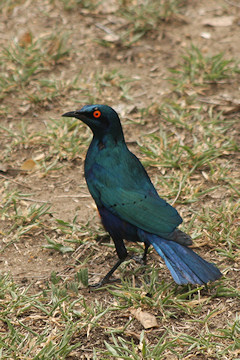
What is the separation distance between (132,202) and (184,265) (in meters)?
0.54

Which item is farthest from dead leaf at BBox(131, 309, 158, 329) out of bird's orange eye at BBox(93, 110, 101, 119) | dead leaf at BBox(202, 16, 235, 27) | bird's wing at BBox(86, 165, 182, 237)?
dead leaf at BBox(202, 16, 235, 27)

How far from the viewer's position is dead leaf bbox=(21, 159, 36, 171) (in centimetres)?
514

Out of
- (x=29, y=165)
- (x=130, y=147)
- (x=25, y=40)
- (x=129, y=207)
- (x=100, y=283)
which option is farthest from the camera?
(x=25, y=40)

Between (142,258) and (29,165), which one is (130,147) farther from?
(142,258)

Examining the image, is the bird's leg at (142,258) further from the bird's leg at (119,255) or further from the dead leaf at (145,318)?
the dead leaf at (145,318)

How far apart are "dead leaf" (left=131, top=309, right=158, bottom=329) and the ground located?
1.1 inches

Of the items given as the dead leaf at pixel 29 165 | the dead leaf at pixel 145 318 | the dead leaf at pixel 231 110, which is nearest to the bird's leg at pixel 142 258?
the dead leaf at pixel 145 318

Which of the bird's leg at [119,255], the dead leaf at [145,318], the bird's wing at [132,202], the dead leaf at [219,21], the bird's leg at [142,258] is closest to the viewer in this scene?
the dead leaf at [145,318]

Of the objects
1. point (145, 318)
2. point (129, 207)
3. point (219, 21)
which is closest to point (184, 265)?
point (145, 318)

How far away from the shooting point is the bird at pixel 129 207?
3648mm

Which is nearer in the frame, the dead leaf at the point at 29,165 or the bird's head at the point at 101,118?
the bird's head at the point at 101,118

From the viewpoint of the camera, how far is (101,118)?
157 inches

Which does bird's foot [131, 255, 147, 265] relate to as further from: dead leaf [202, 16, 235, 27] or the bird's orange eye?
dead leaf [202, 16, 235, 27]

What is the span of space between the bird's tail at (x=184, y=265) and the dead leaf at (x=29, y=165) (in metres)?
1.79
